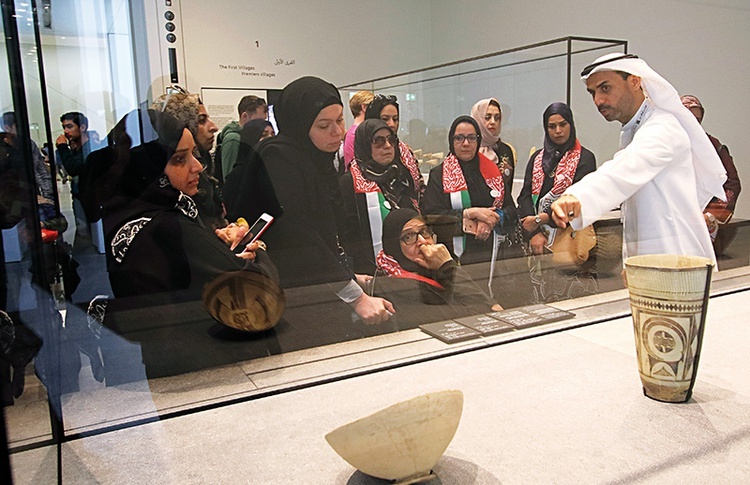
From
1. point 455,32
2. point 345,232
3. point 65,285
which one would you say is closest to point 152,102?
point 65,285

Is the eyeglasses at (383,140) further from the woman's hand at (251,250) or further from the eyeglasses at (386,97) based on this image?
the woman's hand at (251,250)

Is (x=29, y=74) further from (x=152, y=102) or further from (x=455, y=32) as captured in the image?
(x=455, y=32)

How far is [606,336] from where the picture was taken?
149 cm

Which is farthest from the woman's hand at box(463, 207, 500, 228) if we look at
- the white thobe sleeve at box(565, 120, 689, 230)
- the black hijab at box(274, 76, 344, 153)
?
the black hijab at box(274, 76, 344, 153)

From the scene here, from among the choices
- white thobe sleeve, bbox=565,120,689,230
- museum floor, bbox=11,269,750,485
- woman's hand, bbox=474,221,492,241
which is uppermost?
white thobe sleeve, bbox=565,120,689,230

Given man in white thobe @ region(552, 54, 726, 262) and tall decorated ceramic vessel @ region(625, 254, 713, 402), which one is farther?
man in white thobe @ region(552, 54, 726, 262)

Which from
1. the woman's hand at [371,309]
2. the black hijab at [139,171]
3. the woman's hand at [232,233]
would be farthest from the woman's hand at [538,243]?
the black hijab at [139,171]

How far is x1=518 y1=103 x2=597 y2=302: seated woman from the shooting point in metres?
1.71

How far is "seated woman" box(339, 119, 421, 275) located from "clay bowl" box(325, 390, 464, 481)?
85 centimetres

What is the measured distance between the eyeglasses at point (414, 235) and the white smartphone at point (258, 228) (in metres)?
0.39

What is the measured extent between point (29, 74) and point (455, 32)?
41.2 inches

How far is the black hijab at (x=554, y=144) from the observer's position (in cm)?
173

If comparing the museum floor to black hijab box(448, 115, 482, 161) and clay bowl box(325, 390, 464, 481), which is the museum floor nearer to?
clay bowl box(325, 390, 464, 481)

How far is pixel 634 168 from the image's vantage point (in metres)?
1.44
